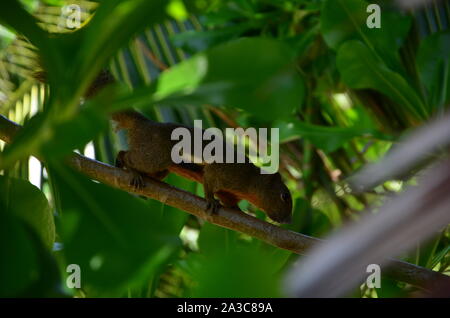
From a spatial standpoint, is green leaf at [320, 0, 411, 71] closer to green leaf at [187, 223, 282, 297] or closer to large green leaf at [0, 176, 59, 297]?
large green leaf at [0, 176, 59, 297]

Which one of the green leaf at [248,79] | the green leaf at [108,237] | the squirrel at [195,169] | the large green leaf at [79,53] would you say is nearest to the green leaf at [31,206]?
the green leaf at [108,237]

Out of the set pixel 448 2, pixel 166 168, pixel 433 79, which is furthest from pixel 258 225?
pixel 448 2

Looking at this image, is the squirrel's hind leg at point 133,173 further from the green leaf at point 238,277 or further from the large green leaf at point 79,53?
the green leaf at point 238,277

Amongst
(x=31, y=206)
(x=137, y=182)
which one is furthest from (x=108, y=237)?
(x=137, y=182)

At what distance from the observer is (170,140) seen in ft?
8.21

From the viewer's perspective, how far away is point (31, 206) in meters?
1.20

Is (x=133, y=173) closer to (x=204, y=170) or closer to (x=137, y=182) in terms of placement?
(x=137, y=182)

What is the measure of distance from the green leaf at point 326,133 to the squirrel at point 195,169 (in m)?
0.29

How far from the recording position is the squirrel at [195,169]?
2.41 meters

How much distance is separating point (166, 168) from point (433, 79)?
1184 millimetres

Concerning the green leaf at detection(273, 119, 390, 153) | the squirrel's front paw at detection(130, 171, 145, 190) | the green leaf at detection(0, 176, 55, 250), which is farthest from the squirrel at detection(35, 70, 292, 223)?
the green leaf at detection(0, 176, 55, 250)

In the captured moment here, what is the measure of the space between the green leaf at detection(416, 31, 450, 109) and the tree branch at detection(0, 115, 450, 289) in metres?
1.11

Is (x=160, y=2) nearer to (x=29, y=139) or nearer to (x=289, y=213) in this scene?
(x=29, y=139)

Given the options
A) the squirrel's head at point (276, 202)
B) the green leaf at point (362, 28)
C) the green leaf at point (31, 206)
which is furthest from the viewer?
the squirrel's head at point (276, 202)
